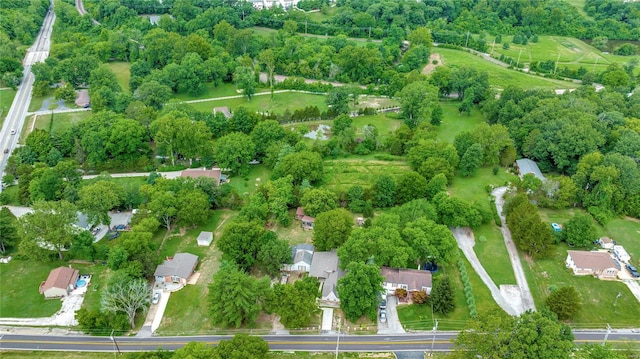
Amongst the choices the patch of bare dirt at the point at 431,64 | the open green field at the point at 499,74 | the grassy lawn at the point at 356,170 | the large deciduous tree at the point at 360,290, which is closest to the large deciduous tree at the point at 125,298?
the large deciduous tree at the point at 360,290

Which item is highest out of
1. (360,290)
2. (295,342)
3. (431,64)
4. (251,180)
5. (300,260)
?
(431,64)

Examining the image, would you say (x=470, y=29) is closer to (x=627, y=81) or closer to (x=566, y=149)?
(x=627, y=81)

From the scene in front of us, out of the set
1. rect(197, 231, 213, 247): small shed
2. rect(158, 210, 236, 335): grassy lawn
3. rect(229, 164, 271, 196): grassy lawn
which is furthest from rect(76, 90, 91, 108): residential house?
rect(197, 231, 213, 247): small shed

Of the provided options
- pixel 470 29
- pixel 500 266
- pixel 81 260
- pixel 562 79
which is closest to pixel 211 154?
pixel 81 260

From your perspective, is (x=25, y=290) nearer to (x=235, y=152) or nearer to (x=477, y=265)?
(x=235, y=152)

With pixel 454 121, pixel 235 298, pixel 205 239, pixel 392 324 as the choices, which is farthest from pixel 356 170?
pixel 235 298

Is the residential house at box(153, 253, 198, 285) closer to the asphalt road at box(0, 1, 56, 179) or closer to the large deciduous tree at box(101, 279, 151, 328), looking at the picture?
the large deciduous tree at box(101, 279, 151, 328)
